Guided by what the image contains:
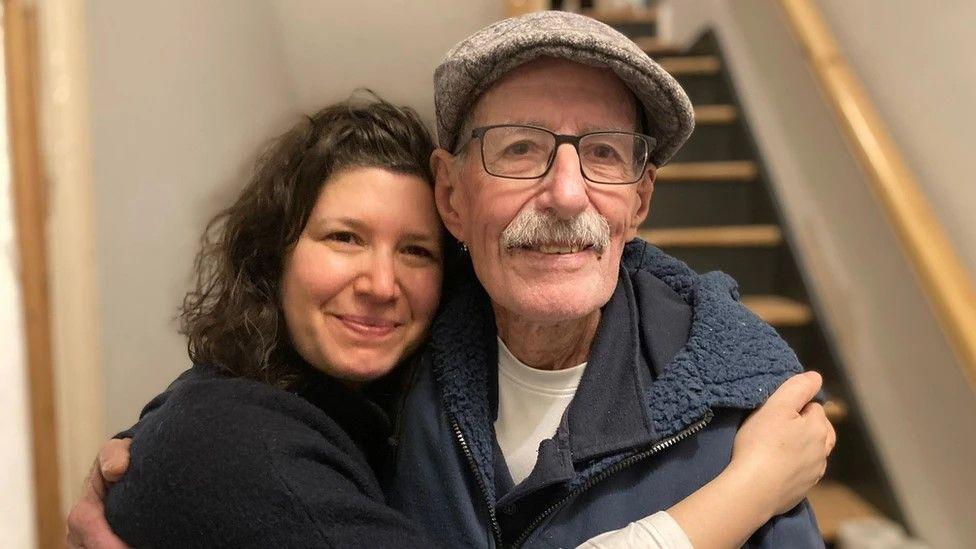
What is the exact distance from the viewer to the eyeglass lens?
2.54 feet

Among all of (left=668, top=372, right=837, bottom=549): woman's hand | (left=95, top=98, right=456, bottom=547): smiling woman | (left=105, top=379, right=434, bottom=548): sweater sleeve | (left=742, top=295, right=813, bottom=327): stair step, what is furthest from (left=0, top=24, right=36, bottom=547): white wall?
(left=742, top=295, right=813, bottom=327): stair step

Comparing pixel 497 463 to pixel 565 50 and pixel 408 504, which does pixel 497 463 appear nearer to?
pixel 408 504

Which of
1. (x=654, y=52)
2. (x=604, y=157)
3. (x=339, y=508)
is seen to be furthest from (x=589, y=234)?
(x=654, y=52)

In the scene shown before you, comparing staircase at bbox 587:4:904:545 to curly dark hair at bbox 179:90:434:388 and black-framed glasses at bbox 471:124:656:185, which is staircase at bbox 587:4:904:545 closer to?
black-framed glasses at bbox 471:124:656:185

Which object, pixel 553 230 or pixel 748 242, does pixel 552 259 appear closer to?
pixel 553 230

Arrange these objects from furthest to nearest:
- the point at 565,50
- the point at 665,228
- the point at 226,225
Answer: the point at 665,228, the point at 226,225, the point at 565,50

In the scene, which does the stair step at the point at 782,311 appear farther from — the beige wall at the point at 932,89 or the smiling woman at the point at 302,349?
the smiling woman at the point at 302,349

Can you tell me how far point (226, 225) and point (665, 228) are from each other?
5.11 ft

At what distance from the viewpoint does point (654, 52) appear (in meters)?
2.81

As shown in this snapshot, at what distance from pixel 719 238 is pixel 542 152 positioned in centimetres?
135

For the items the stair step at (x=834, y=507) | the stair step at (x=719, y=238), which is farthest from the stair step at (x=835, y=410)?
the stair step at (x=719, y=238)

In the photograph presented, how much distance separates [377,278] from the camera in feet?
2.67

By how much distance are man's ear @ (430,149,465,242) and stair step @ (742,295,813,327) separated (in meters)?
1.19

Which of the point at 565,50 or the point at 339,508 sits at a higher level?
the point at 565,50
